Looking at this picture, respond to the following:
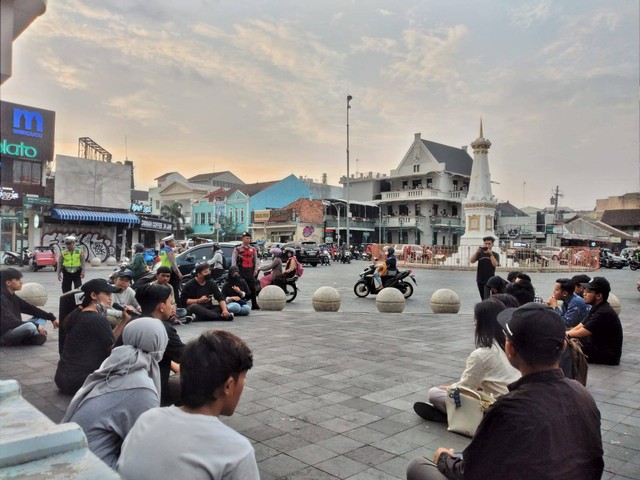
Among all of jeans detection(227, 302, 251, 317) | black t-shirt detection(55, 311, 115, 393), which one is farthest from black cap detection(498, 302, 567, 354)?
jeans detection(227, 302, 251, 317)

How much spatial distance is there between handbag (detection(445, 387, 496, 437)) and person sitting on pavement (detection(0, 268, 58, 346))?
5.30m

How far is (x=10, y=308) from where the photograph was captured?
6.99 m

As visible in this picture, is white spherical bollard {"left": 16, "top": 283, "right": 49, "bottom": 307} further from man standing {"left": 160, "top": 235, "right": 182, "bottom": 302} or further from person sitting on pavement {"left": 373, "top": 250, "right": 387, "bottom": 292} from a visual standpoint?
person sitting on pavement {"left": 373, "top": 250, "right": 387, "bottom": 292}

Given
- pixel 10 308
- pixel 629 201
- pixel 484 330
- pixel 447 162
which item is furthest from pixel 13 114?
pixel 629 201

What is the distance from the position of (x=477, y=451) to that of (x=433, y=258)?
3304 cm

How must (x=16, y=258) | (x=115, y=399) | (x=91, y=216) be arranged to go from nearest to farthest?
(x=115, y=399), (x=16, y=258), (x=91, y=216)

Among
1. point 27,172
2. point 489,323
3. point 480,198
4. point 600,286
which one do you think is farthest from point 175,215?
point 489,323

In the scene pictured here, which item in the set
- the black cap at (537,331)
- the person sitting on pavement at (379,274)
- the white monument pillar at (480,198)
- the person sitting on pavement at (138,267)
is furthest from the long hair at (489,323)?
the white monument pillar at (480,198)

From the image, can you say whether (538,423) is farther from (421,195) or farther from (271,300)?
(421,195)

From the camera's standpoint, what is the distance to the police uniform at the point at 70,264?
10.9 m

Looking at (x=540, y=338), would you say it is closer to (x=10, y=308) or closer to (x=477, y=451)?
(x=477, y=451)

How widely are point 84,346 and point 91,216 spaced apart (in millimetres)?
30139

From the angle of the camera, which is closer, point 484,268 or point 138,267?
point 484,268

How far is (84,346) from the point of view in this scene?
436cm
